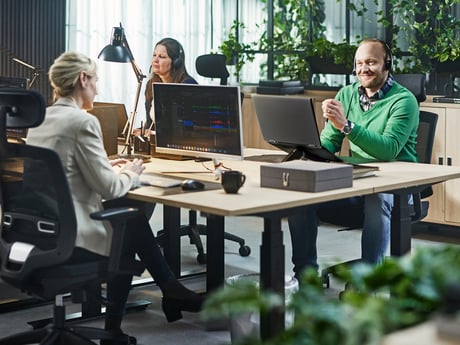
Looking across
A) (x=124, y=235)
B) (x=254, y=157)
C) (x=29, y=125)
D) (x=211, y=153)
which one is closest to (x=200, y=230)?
(x=254, y=157)

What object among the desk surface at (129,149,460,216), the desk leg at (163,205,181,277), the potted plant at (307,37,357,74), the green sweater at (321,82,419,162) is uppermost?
the potted plant at (307,37,357,74)

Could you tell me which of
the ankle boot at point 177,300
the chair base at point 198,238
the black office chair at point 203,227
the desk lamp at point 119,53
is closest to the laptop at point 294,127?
the ankle boot at point 177,300

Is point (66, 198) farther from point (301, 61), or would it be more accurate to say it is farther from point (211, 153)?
point (301, 61)

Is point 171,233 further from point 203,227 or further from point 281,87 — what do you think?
point 281,87

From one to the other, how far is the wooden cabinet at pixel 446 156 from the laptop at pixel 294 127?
1888mm

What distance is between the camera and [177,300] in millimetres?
4105

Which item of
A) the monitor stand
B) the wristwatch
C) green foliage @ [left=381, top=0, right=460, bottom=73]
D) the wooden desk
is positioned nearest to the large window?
green foliage @ [left=381, top=0, right=460, bottom=73]

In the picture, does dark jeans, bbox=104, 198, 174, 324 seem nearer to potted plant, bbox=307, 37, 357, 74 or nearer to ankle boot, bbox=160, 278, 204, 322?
ankle boot, bbox=160, 278, 204, 322

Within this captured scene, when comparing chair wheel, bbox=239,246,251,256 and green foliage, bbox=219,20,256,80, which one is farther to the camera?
→ green foliage, bbox=219,20,256,80

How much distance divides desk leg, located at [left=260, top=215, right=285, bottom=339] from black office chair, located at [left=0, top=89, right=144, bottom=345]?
0.49 m

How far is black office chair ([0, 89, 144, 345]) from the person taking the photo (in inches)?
132

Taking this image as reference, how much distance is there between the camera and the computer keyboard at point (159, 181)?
3754 millimetres

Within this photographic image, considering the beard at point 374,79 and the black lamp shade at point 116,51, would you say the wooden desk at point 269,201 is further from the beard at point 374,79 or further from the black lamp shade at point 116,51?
the black lamp shade at point 116,51

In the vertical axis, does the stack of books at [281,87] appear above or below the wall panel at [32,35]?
below
